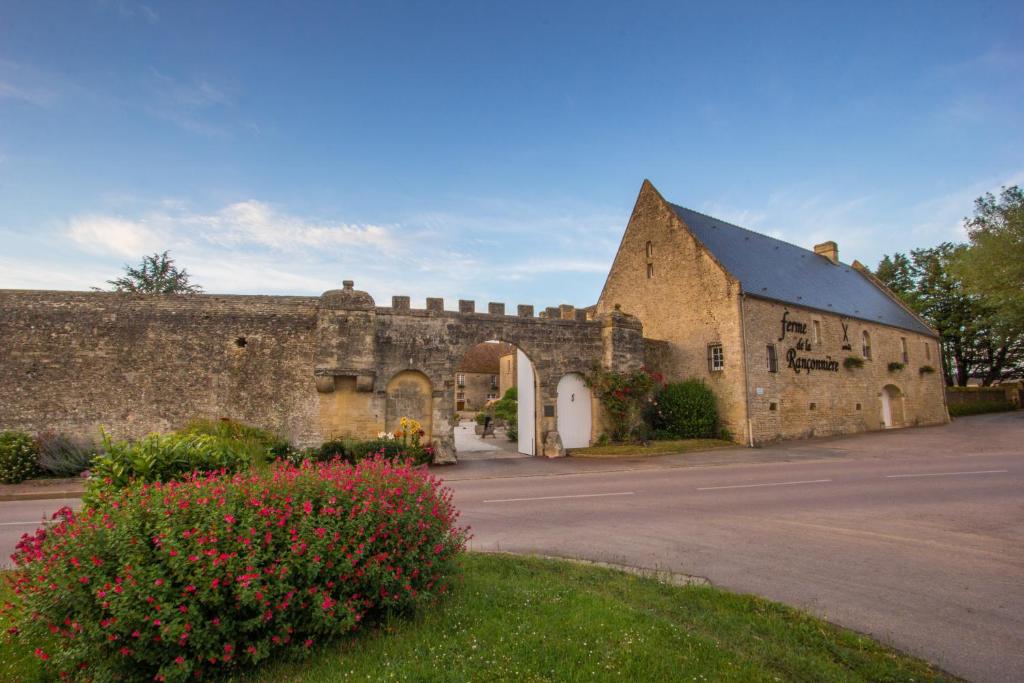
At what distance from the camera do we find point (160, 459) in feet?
18.9

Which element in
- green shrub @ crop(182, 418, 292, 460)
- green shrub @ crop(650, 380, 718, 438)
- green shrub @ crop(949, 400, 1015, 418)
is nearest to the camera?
green shrub @ crop(182, 418, 292, 460)

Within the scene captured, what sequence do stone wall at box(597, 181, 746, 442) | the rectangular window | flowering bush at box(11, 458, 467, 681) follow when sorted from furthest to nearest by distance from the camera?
1. the rectangular window
2. stone wall at box(597, 181, 746, 442)
3. flowering bush at box(11, 458, 467, 681)

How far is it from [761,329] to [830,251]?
1609 cm

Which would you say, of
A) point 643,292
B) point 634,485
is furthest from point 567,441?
point 643,292

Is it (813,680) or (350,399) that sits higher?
(350,399)

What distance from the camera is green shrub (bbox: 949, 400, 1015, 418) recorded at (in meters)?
36.5

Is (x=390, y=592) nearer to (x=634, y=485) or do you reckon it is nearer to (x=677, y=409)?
(x=634, y=485)

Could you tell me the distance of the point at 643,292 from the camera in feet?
85.1

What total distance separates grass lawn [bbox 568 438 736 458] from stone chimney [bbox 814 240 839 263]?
20563 mm

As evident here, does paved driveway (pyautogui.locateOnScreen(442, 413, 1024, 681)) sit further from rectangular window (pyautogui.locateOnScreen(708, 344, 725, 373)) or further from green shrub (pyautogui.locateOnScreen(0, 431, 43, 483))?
green shrub (pyautogui.locateOnScreen(0, 431, 43, 483))

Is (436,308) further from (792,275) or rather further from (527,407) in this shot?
(792,275)

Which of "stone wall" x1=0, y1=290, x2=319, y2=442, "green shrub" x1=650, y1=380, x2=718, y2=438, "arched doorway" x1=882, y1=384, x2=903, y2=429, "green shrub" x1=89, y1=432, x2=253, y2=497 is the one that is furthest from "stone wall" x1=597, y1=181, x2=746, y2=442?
"green shrub" x1=89, y1=432, x2=253, y2=497

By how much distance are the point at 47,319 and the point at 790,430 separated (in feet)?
88.2

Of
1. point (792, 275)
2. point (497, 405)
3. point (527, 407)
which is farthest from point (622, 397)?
point (497, 405)
